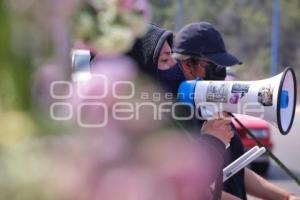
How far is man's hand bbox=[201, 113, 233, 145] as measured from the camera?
200 centimetres

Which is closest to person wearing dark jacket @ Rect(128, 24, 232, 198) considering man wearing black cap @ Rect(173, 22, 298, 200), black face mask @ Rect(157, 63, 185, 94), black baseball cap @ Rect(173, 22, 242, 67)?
black face mask @ Rect(157, 63, 185, 94)

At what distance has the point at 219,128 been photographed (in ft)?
6.64

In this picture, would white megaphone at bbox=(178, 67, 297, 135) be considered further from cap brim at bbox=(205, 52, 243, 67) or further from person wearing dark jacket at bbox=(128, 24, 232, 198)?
cap brim at bbox=(205, 52, 243, 67)

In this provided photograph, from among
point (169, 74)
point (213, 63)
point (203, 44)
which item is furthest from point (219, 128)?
point (203, 44)

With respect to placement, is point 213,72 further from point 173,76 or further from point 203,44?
point 173,76

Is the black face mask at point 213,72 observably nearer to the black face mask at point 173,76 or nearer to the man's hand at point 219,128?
the black face mask at point 173,76

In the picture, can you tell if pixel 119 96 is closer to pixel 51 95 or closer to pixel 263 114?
pixel 51 95

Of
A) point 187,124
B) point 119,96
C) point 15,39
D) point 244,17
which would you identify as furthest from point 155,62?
point 244,17

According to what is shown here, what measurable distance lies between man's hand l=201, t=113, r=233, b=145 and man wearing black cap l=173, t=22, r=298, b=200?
368mm

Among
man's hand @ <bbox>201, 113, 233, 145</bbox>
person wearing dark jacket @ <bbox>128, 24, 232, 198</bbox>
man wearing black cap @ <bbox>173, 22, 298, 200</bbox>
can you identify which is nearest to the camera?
person wearing dark jacket @ <bbox>128, 24, 232, 198</bbox>

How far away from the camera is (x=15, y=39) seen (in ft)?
2.33

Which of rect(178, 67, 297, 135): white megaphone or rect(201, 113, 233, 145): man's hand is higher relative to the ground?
rect(178, 67, 297, 135): white megaphone

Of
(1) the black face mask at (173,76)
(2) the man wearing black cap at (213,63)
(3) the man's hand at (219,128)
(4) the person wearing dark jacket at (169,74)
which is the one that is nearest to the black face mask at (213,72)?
(2) the man wearing black cap at (213,63)

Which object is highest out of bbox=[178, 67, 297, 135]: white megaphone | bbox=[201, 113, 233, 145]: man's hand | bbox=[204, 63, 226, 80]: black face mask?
bbox=[178, 67, 297, 135]: white megaphone
